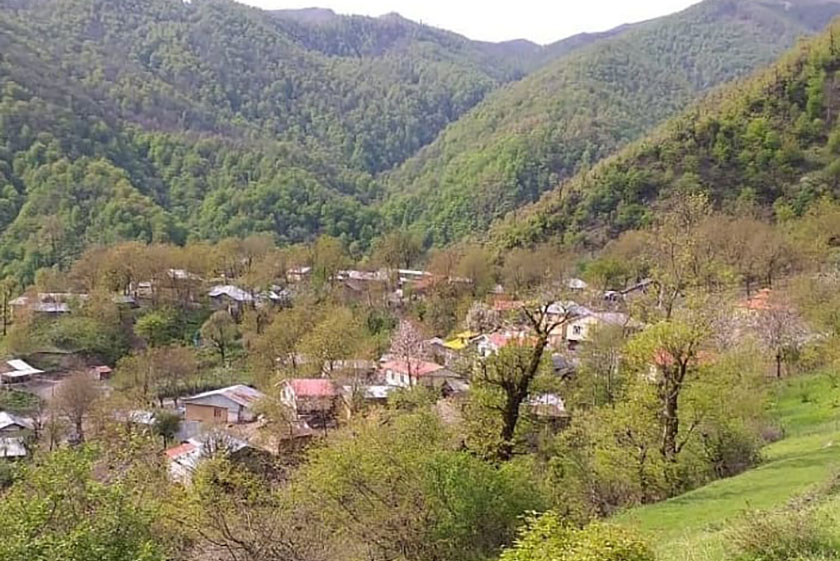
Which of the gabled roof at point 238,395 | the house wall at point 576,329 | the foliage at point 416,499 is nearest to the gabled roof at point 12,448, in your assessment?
the gabled roof at point 238,395

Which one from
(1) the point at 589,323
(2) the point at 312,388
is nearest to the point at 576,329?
(1) the point at 589,323

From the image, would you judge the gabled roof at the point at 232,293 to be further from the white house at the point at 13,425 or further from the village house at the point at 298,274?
the white house at the point at 13,425

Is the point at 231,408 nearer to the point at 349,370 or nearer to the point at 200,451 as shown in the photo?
the point at 349,370

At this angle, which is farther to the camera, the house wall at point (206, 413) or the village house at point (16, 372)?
the village house at point (16, 372)

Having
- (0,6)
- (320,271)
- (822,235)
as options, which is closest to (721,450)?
(822,235)

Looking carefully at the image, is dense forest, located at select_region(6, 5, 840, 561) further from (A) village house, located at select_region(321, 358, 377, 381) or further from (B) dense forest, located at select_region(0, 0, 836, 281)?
(B) dense forest, located at select_region(0, 0, 836, 281)

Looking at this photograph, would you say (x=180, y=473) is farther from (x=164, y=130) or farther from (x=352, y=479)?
(x=164, y=130)
